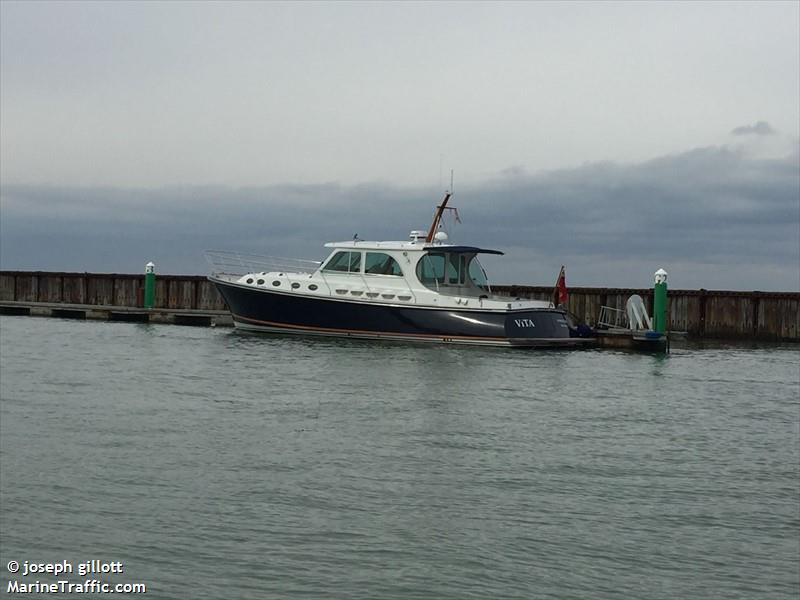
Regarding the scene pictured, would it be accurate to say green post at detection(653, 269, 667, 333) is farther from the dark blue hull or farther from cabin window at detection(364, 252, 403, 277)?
cabin window at detection(364, 252, 403, 277)

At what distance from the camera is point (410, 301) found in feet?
87.8

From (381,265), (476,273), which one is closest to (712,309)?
(476,273)

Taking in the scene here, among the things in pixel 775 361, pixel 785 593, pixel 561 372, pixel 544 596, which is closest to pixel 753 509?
pixel 785 593

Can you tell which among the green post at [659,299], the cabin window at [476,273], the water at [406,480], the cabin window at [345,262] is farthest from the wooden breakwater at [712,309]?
the water at [406,480]

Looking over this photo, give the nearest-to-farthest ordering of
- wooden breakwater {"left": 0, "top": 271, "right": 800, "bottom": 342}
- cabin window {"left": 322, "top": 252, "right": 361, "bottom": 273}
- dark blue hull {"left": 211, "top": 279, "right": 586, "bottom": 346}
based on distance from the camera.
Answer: dark blue hull {"left": 211, "top": 279, "right": 586, "bottom": 346} < cabin window {"left": 322, "top": 252, "right": 361, "bottom": 273} < wooden breakwater {"left": 0, "top": 271, "right": 800, "bottom": 342}

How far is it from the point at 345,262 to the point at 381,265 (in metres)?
1.17

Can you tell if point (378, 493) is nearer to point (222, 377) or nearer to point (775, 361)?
point (222, 377)

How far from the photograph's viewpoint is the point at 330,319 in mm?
27672

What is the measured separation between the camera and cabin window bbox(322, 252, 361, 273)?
2762 cm

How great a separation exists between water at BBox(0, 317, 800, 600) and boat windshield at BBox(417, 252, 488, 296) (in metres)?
4.97

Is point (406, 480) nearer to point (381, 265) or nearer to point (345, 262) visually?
point (381, 265)

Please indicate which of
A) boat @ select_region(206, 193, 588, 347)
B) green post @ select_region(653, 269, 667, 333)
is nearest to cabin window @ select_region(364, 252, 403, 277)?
boat @ select_region(206, 193, 588, 347)

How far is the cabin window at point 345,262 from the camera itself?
90.6ft

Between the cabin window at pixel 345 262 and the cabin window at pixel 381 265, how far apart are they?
308 millimetres
